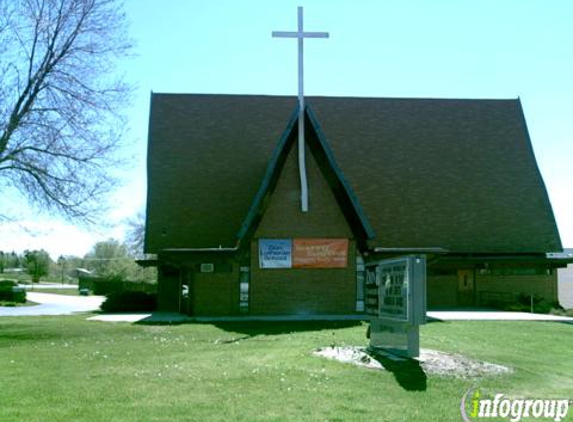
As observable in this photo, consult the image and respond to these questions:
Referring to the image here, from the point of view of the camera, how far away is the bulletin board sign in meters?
26.9

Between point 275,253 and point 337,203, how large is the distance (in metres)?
3.17

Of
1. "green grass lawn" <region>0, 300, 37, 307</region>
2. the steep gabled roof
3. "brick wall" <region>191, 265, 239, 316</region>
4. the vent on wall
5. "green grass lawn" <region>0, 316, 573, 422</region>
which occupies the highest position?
the steep gabled roof

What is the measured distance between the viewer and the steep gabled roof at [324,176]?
26.0 meters

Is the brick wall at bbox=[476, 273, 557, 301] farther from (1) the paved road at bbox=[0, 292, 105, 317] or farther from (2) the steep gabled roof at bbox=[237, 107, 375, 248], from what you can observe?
(1) the paved road at bbox=[0, 292, 105, 317]

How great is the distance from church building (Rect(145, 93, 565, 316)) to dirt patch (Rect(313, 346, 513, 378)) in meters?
13.5

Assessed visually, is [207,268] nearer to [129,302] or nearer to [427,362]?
[129,302]

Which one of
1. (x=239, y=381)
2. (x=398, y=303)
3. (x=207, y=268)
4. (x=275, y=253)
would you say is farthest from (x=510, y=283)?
(x=239, y=381)

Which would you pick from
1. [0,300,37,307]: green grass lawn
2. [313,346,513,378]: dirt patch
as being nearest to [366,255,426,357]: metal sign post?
[313,346,513,378]: dirt patch

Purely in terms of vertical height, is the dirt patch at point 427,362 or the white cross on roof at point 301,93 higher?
the white cross on roof at point 301,93

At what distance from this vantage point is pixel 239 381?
10031 mm

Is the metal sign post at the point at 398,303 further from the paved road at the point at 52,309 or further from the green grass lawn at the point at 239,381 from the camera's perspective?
the paved road at the point at 52,309

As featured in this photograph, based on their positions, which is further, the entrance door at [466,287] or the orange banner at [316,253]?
the entrance door at [466,287]

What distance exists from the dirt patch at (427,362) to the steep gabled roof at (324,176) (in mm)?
13121

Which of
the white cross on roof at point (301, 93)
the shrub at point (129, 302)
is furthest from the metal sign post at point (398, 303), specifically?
the shrub at point (129, 302)
